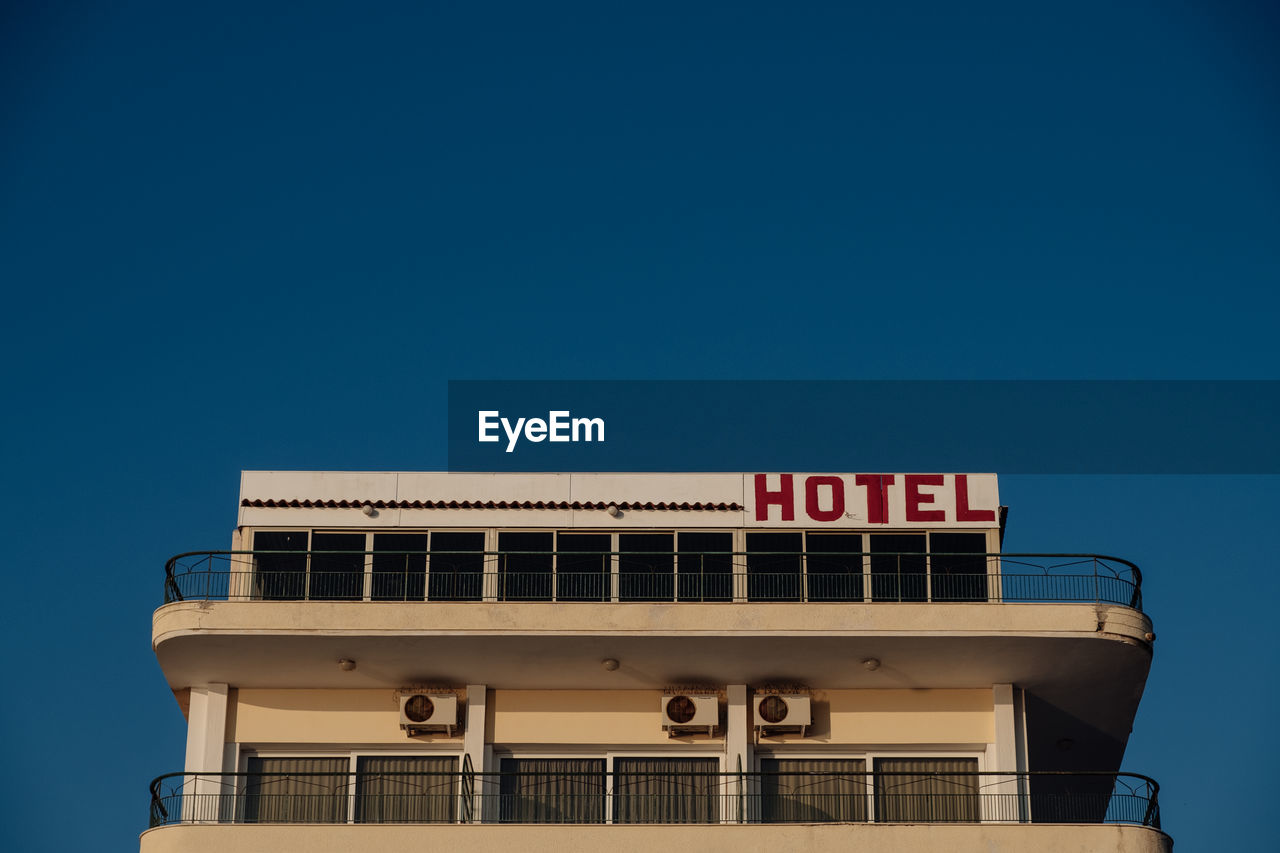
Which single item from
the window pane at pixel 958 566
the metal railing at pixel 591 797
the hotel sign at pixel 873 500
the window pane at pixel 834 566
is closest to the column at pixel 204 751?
the metal railing at pixel 591 797

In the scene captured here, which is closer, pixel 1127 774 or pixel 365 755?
pixel 1127 774

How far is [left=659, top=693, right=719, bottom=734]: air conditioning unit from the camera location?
118 ft

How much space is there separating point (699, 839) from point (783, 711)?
3.21m

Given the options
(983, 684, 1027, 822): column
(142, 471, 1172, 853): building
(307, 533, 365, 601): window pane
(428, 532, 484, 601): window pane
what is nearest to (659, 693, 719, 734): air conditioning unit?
(142, 471, 1172, 853): building

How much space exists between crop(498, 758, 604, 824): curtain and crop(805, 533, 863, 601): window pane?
5134mm

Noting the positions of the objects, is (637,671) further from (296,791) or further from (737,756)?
(296,791)

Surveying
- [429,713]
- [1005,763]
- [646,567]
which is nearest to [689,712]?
[646,567]

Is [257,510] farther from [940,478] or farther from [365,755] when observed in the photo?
[940,478]

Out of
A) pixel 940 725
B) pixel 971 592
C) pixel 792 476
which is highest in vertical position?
pixel 792 476

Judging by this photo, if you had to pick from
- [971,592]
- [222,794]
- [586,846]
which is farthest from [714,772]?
[222,794]

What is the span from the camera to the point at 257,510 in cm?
3828

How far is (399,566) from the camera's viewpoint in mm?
37594

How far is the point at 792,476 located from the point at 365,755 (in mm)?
9113

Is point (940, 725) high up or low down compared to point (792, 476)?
down
